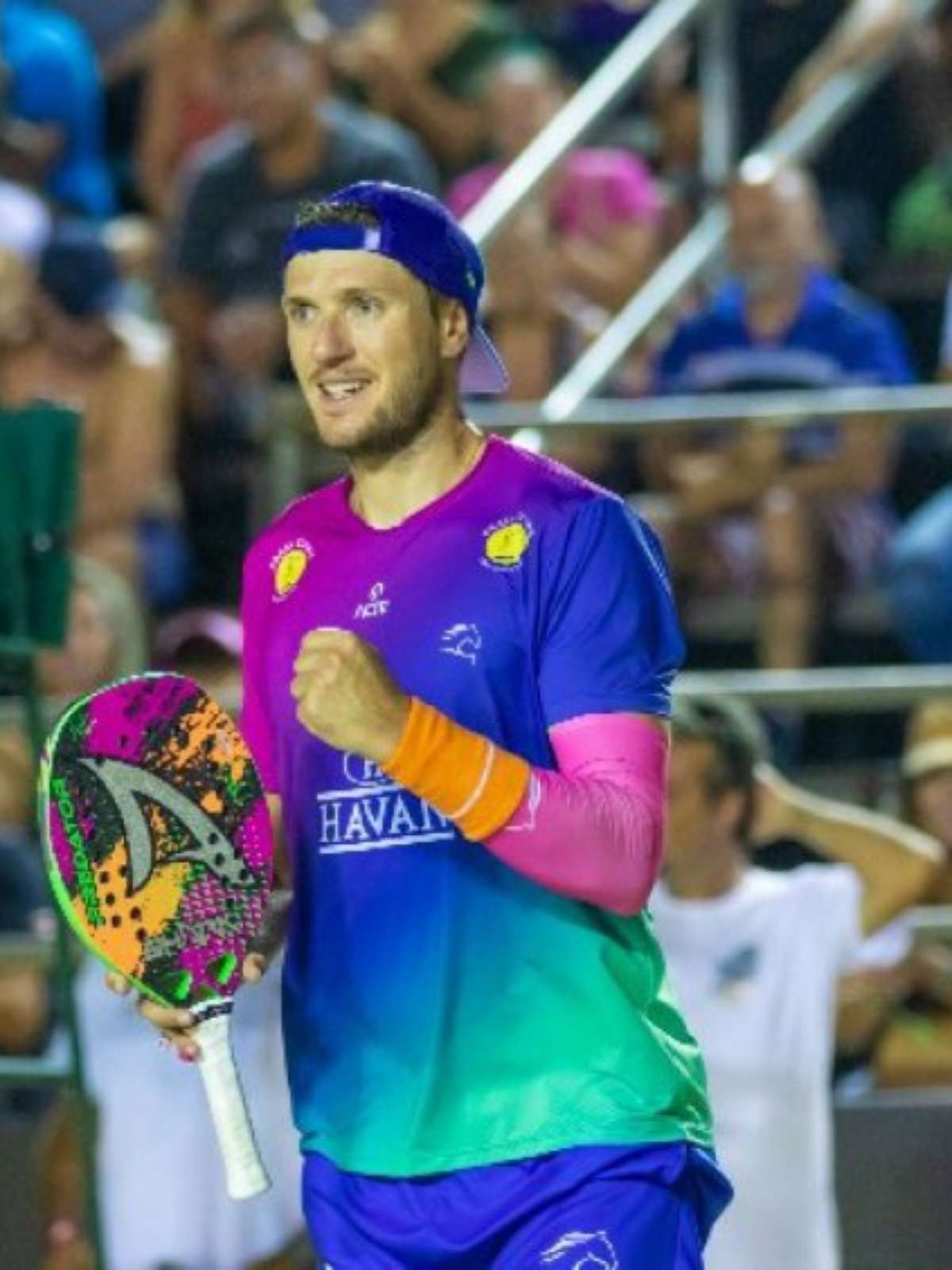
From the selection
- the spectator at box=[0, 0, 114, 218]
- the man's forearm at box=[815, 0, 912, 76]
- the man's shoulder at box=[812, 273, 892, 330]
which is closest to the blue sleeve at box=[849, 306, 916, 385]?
the man's shoulder at box=[812, 273, 892, 330]

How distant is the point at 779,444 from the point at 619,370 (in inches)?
30.4

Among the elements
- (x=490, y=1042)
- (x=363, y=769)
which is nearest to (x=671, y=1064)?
(x=490, y=1042)

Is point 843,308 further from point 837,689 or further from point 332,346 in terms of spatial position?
point 332,346

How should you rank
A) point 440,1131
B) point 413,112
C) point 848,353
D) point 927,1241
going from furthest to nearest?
point 413,112, point 848,353, point 927,1241, point 440,1131

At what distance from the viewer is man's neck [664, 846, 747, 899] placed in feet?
22.0

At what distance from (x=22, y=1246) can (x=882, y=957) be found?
1.74m

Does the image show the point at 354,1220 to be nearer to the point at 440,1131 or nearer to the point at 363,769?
the point at 440,1131

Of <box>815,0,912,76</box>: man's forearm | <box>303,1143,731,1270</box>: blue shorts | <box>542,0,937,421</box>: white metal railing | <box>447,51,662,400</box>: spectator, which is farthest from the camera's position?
<box>815,0,912,76</box>: man's forearm

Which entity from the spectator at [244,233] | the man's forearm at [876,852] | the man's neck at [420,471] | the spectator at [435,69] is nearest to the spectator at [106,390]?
the spectator at [244,233]

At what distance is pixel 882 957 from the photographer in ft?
22.4

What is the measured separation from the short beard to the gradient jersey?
10 centimetres

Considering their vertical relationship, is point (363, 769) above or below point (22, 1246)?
above

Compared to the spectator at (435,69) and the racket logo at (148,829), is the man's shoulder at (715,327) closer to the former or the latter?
the spectator at (435,69)

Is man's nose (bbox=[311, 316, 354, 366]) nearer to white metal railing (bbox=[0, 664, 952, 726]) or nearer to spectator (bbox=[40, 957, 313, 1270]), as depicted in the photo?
white metal railing (bbox=[0, 664, 952, 726])
